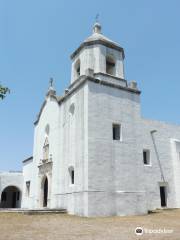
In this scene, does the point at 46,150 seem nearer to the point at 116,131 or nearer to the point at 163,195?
the point at 116,131

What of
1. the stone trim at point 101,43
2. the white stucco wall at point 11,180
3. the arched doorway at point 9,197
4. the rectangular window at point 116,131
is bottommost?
the arched doorway at point 9,197

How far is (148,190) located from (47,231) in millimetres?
12313


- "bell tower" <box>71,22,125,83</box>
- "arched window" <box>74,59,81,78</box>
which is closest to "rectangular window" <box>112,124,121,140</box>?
"bell tower" <box>71,22,125,83</box>

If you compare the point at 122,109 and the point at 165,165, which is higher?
the point at 122,109

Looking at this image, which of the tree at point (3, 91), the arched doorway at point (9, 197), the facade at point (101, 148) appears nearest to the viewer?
the tree at point (3, 91)

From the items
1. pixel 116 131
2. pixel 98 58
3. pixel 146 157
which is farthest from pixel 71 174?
pixel 98 58

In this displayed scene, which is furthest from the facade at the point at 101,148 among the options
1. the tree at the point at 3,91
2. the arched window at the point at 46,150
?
the tree at the point at 3,91

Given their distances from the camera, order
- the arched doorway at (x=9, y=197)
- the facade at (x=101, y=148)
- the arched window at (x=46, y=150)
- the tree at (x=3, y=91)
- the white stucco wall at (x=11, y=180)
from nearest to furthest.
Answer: the tree at (x=3, y=91), the facade at (x=101, y=148), the arched window at (x=46, y=150), the white stucco wall at (x=11, y=180), the arched doorway at (x=9, y=197)

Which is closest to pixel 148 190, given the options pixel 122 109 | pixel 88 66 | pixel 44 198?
pixel 122 109

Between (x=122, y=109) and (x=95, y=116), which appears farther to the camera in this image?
(x=122, y=109)

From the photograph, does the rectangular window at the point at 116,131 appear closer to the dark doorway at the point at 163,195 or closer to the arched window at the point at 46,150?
the arched window at the point at 46,150

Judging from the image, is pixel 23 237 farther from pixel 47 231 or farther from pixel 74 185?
pixel 74 185

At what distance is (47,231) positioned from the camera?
32.4 ft

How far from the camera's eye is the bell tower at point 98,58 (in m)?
18.9
